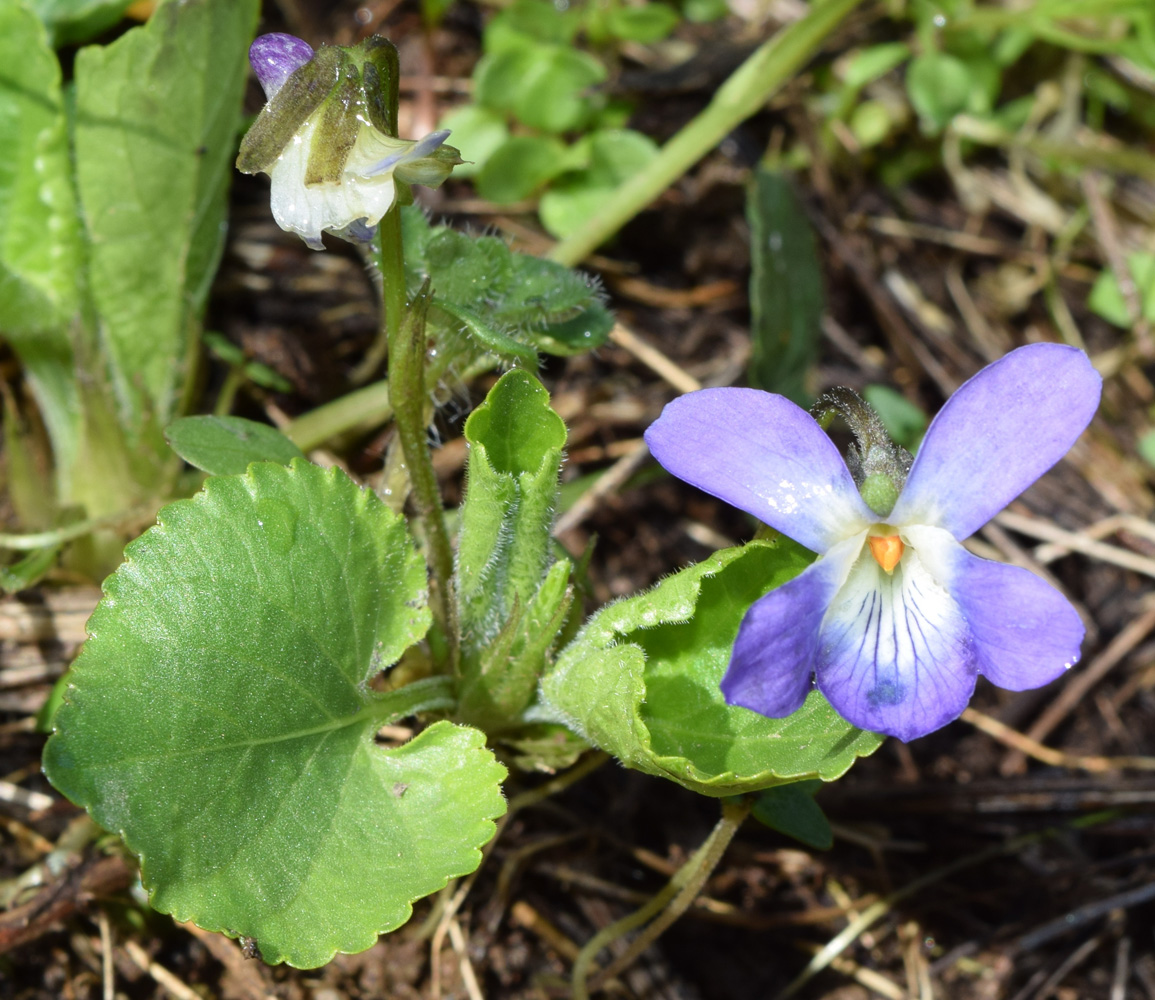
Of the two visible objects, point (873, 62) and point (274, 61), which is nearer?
point (274, 61)

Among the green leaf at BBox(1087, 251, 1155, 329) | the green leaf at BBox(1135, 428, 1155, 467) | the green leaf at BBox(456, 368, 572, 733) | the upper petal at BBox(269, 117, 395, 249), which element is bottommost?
the green leaf at BBox(1135, 428, 1155, 467)

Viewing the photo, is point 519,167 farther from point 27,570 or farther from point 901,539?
point 901,539

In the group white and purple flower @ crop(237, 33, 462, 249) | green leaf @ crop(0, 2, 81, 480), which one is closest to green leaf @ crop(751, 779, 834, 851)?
white and purple flower @ crop(237, 33, 462, 249)

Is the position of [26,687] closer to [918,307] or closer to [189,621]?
[189,621]

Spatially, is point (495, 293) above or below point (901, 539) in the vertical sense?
above

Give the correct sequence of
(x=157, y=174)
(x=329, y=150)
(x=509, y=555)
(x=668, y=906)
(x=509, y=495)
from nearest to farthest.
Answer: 1. (x=329, y=150)
2. (x=509, y=495)
3. (x=509, y=555)
4. (x=668, y=906)
5. (x=157, y=174)

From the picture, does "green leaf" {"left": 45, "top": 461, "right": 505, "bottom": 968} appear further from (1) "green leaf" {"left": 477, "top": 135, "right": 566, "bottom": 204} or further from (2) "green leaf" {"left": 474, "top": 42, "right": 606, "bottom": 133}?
(2) "green leaf" {"left": 474, "top": 42, "right": 606, "bottom": 133}

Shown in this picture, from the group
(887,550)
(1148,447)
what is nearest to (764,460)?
(887,550)

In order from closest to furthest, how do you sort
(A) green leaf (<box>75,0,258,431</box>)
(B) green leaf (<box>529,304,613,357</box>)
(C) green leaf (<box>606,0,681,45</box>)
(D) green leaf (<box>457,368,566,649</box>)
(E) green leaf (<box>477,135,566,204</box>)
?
(D) green leaf (<box>457,368,566,649</box>) < (B) green leaf (<box>529,304,613,357</box>) < (A) green leaf (<box>75,0,258,431</box>) < (E) green leaf (<box>477,135,566,204</box>) < (C) green leaf (<box>606,0,681,45</box>)
